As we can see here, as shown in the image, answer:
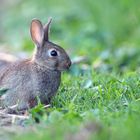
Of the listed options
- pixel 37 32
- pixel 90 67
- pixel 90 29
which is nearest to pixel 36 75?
pixel 37 32

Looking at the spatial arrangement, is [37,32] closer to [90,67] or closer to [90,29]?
[90,67]

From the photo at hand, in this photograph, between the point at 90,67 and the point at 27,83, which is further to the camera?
the point at 90,67

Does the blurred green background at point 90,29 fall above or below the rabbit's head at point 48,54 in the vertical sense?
above

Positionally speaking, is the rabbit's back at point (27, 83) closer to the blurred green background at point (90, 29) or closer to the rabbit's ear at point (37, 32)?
the rabbit's ear at point (37, 32)

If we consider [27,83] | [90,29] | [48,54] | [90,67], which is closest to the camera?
[27,83]

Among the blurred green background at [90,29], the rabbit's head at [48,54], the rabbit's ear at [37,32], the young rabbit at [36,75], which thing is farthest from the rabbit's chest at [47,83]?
the blurred green background at [90,29]

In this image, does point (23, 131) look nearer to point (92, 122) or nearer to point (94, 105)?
point (92, 122)
